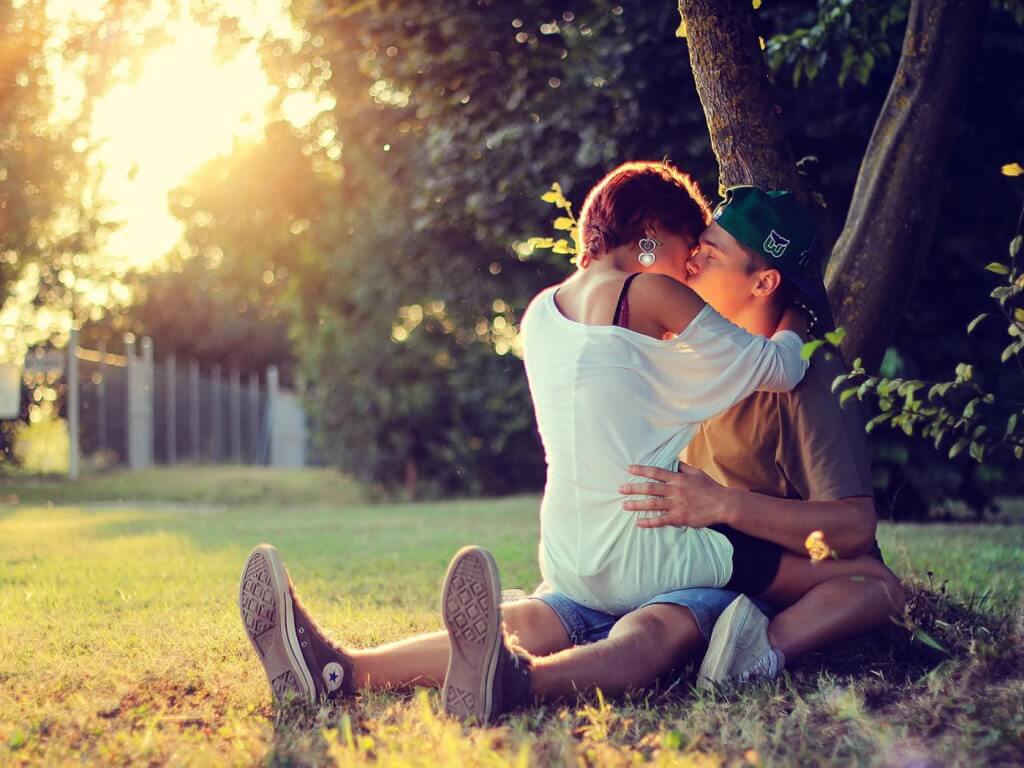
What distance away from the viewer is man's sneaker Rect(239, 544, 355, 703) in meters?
2.99

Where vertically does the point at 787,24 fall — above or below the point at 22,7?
above

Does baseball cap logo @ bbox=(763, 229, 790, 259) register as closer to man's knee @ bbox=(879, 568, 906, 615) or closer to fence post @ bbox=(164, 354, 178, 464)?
man's knee @ bbox=(879, 568, 906, 615)

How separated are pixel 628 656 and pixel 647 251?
116cm

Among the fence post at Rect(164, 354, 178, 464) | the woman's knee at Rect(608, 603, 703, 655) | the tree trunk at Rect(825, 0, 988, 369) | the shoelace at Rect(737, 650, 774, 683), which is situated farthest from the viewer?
the fence post at Rect(164, 354, 178, 464)

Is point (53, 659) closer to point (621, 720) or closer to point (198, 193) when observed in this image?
point (621, 720)

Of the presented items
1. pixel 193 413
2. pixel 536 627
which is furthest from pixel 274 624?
pixel 193 413

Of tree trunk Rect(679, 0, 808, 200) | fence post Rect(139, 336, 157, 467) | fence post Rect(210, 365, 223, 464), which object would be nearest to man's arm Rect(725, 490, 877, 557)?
tree trunk Rect(679, 0, 808, 200)

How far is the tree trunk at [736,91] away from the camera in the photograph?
4.09m

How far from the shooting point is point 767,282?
3.59 meters

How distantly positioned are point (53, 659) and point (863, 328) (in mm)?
3200

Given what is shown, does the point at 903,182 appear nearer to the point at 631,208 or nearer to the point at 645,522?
the point at 631,208

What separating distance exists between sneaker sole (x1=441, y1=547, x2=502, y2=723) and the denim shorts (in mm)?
550

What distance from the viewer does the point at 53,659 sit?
3.72 meters

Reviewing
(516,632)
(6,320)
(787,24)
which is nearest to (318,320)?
(6,320)
